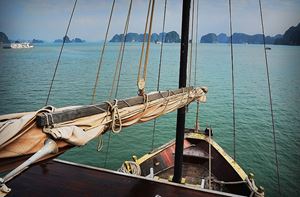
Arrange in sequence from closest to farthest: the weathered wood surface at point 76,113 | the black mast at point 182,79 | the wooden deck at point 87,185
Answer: the weathered wood surface at point 76,113 < the wooden deck at point 87,185 < the black mast at point 182,79

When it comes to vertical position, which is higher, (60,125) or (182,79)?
(182,79)

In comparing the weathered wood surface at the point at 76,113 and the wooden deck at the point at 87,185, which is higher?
the weathered wood surface at the point at 76,113

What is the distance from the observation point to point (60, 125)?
A: 60.3 inches

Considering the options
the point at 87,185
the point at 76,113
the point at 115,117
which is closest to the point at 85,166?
the point at 87,185

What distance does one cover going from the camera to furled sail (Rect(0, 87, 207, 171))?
1331mm

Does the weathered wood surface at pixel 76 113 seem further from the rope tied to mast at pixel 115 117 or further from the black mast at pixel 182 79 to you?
the black mast at pixel 182 79

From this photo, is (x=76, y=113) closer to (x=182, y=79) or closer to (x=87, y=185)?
(x=87, y=185)

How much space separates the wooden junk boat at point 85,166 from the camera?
1.37m

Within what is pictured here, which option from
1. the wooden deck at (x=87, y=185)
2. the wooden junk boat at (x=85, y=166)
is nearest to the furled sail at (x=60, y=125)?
the wooden junk boat at (x=85, y=166)

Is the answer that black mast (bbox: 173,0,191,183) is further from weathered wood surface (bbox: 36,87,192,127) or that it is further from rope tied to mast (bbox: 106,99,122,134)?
rope tied to mast (bbox: 106,99,122,134)

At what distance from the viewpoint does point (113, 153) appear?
956 cm

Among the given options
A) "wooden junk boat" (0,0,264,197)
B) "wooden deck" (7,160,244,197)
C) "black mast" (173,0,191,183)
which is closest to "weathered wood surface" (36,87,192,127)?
"wooden junk boat" (0,0,264,197)

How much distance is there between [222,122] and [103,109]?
44.8 feet

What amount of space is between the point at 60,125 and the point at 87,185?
1.72 metres
